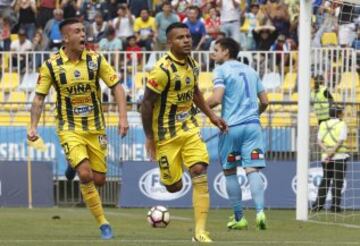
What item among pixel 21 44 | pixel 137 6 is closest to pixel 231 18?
pixel 137 6

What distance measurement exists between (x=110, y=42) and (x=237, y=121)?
12.5 metres

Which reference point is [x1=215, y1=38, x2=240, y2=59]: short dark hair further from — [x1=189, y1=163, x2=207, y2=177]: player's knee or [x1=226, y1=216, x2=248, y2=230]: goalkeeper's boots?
[x1=189, y1=163, x2=207, y2=177]: player's knee

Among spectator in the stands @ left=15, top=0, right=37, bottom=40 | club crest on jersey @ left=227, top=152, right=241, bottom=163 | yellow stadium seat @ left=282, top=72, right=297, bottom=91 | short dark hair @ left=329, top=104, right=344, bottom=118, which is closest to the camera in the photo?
club crest on jersey @ left=227, top=152, right=241, bottom=163

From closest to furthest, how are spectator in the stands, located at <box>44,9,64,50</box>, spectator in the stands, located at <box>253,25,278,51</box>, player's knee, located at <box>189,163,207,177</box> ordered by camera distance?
player's knee, located at <box>189,163,207,177</box> < spectator in the stands, located at <box>253,25,278,51</box> < spectator in the stands, located at <box>44,9,64,50</box>

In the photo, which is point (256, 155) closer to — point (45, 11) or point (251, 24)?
point (251, 24)

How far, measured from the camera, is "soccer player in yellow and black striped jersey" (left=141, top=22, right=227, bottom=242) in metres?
12.3

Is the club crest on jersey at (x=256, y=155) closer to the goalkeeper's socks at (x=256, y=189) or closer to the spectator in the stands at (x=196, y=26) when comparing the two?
the goalkeeper's socks at (x=256, y=189)

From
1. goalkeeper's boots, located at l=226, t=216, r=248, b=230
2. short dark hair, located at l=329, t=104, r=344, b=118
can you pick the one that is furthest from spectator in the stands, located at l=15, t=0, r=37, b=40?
goalkeeper's boots, located at l=226, t=216, r=248, b=230

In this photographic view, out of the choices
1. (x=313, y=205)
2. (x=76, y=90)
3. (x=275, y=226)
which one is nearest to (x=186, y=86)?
(x=76, y=90)

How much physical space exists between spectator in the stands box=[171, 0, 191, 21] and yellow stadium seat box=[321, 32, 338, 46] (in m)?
3.96

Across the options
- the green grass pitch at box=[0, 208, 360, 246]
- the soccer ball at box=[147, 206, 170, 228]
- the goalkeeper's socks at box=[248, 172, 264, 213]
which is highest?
the goalkeeper's socks at box=[248, 172, 264, 213]

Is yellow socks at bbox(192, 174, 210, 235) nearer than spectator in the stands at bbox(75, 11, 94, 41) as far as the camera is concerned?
Yes

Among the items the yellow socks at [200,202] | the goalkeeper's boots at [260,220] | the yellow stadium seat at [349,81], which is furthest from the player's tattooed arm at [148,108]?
the yellow stadium seat at [349,81]

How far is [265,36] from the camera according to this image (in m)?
26.2
